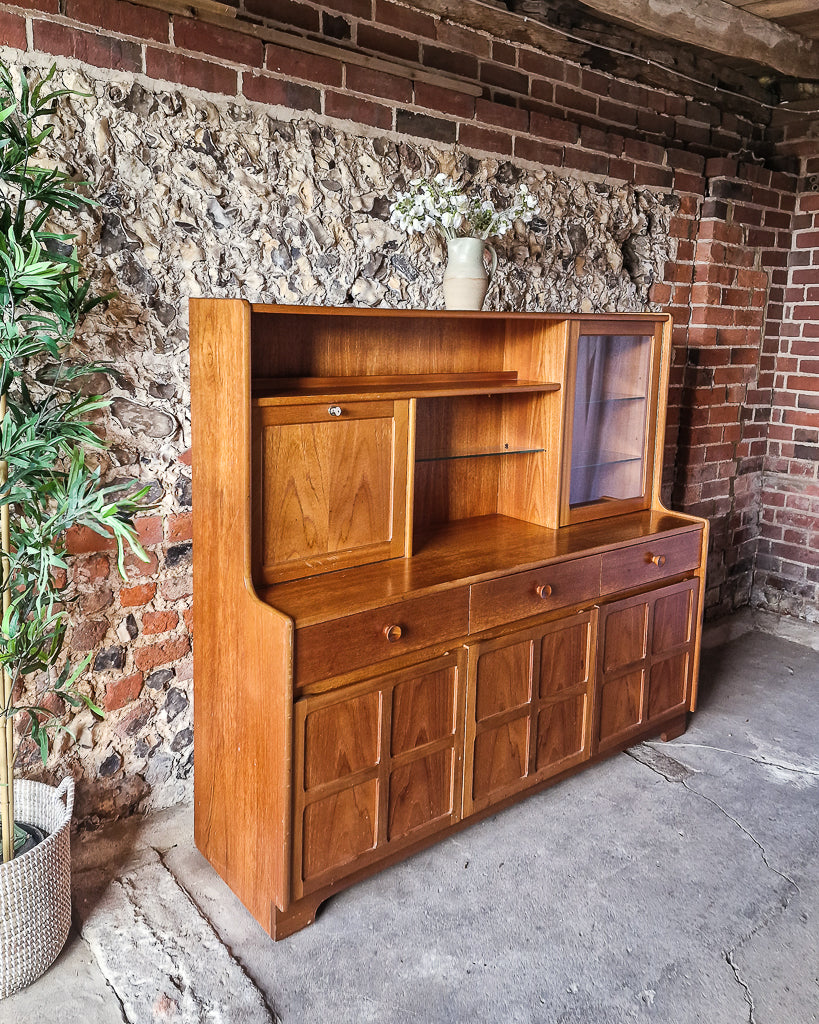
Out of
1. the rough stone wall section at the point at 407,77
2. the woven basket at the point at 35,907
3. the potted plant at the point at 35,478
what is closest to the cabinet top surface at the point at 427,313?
the potted plant at the point at 35,478

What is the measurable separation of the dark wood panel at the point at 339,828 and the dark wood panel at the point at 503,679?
45 cm

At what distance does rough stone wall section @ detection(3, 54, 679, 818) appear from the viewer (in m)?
2.36

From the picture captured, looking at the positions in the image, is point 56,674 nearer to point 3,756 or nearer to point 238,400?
point 3,756

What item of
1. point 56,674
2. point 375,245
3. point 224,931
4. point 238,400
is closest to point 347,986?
point 224,931

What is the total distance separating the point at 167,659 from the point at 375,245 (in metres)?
1.52

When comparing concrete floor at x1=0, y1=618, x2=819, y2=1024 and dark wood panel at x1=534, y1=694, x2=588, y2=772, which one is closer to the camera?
concrete floor at x1=0, y1=618, x2=819, y2=1024

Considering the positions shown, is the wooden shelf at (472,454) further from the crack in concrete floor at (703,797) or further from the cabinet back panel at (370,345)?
the crack in concrete floor at (703,797)

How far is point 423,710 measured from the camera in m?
2.45

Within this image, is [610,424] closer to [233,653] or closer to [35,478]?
[233,653]

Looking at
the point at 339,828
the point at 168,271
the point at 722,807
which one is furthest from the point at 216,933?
the point at 168,271

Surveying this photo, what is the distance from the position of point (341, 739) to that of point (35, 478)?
3.36 ft

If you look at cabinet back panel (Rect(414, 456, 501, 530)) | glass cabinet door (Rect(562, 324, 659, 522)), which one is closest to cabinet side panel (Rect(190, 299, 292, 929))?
cabinet back panel (Rect(414, 456, 501, 530))

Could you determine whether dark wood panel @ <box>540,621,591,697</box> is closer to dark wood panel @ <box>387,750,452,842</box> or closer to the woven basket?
dark wood panel @ <box>387,750,452,842</box>

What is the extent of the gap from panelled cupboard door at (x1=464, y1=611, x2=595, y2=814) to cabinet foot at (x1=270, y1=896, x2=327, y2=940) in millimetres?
557
